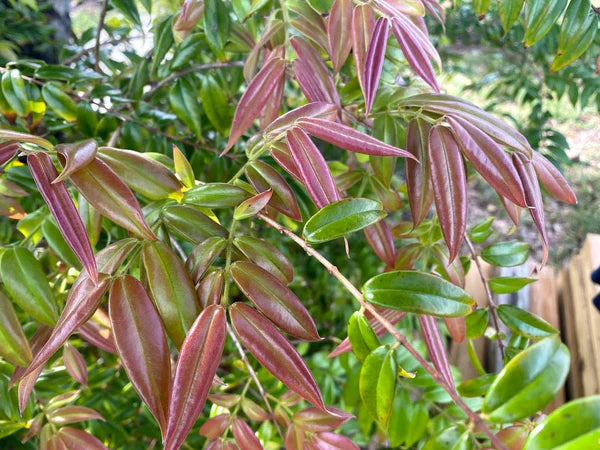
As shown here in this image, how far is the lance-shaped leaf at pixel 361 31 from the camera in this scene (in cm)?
46

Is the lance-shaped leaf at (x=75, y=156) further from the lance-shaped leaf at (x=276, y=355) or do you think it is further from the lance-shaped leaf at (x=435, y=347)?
the lance-shaped leaf at (x=435, y=347)

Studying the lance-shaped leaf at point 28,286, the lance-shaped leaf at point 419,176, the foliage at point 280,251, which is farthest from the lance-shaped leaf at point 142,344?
the lance-shaped leaf at point 419,176

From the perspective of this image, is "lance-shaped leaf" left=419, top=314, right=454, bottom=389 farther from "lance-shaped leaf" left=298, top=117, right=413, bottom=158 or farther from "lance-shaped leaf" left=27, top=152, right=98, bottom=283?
"lance-shaped leaf" left=27, top=152, right=98, bottom=283

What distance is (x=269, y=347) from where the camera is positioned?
0.35 meters

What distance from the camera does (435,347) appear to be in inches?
16.6

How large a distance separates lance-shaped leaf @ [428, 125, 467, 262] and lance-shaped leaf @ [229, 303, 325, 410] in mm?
132

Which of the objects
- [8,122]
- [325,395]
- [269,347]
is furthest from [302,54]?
[325,395]

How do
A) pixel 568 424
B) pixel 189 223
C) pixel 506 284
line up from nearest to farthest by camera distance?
pixel 568 424 → pixel 189 223 → pixel 506 284

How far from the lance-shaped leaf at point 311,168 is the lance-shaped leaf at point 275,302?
8 cm

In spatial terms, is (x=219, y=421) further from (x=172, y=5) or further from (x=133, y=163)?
(x=172, y=5)

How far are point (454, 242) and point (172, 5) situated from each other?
951 mm

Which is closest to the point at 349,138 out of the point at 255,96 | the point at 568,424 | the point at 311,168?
the point at 311,168

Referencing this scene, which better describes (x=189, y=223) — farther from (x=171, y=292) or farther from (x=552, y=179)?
(x=552, y=179)

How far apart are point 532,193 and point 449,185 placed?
0.07 meters
